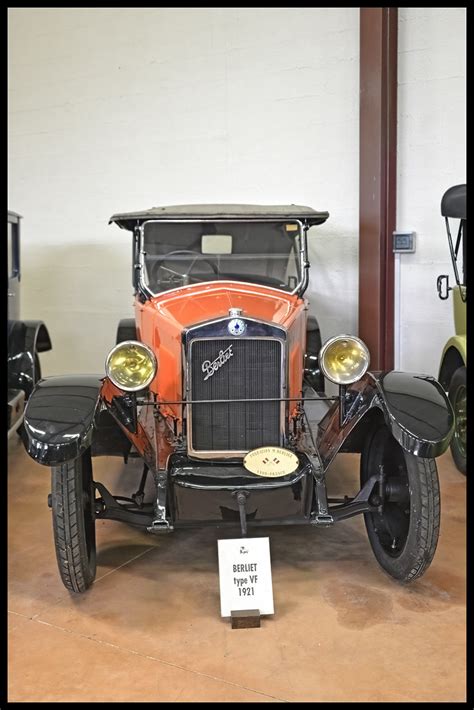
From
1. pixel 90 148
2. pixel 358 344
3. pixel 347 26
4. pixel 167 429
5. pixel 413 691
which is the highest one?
pixel 347 26

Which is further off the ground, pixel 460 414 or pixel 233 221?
pixel 233 221

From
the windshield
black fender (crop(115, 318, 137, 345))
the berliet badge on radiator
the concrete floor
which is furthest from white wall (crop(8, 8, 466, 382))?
the berliet badge on radiator

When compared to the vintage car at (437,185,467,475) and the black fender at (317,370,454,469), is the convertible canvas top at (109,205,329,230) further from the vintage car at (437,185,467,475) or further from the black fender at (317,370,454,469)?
the black fender at (317,370,454,469)

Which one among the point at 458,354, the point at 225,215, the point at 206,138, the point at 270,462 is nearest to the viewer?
the point at 270,462

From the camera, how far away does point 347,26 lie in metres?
5.48

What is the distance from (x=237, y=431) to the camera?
3.14m

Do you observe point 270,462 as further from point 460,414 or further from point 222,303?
point 460,414

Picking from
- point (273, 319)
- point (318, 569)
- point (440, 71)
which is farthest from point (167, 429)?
point (440, 71)

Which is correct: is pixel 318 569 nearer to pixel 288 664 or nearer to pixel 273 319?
pixel 288 664

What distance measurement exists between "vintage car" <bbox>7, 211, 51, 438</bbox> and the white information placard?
2470mm

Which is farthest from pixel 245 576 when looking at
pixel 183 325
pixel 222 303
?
pixel 222 303

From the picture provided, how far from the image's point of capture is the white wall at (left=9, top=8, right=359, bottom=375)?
5.67 metres

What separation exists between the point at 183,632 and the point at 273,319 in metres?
1.49

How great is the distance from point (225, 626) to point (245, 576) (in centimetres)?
20
